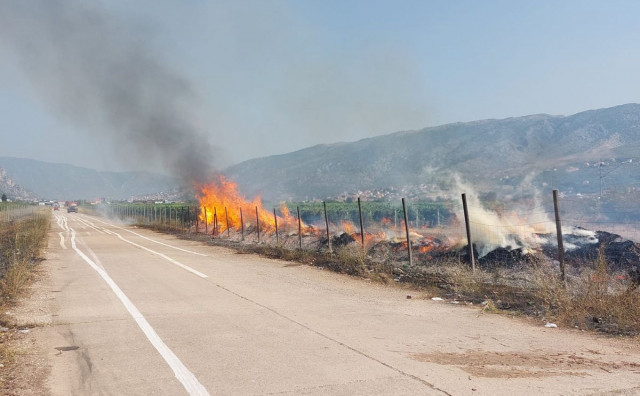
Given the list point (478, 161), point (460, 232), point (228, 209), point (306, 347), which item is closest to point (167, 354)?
point (306, 347)

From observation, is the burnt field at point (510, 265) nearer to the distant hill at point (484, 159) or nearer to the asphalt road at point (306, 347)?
the asphalt road at point (306, 347)

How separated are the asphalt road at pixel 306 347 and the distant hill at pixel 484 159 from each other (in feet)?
214

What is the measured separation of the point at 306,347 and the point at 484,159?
12545cm

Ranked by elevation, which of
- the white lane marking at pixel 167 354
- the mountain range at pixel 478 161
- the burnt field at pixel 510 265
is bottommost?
the burnt field at pixel 510 265

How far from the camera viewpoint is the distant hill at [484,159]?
295 ft

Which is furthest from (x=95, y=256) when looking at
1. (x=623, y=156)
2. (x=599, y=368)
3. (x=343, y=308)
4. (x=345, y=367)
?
(x=623, y=156)

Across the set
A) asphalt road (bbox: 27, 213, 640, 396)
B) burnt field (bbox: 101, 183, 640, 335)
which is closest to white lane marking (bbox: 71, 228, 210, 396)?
asphalt road (bbox: 27, 213, 640, 396)

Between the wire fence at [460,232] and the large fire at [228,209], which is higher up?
the large fire at [228,209]

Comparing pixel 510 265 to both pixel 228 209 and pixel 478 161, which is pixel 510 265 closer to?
pixel 228 209


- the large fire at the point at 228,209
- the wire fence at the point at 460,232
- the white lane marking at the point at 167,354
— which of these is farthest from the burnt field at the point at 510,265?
the white lane marking at the point at 167,354

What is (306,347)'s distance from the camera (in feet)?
21.1

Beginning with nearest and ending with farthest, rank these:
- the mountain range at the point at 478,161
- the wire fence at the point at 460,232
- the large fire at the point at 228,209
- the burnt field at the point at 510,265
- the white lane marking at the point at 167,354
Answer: the white lane marking at the point at 167,354 → the burnt field at the point at 510,265 → the wire fence at the point at 460,232 → the large fire at the point at 228,209 → the mountain range at the point at 478,161

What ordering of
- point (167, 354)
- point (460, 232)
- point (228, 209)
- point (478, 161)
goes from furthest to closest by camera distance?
point (478, 161), point (228, 209), point (460, 232), point (167, 354)

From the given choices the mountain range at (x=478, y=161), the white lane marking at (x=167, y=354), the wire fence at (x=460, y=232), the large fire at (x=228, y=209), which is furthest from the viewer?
the mountain range at (x=478, y=161)
